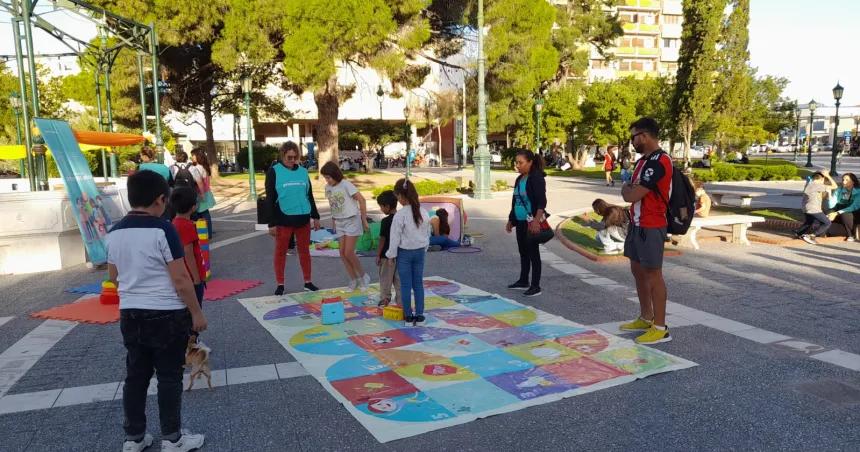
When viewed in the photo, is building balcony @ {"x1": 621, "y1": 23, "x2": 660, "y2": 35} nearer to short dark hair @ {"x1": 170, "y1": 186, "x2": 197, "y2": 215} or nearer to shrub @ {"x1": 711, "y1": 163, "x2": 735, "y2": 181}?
shrub @ {"x1": 711, "y1": 163, "x2": 735, "y2": 181}

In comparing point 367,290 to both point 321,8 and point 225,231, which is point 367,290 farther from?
point 321,8

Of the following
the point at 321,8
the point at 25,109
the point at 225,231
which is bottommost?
the point at 225,231

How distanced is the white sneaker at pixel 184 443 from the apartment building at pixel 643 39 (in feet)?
254

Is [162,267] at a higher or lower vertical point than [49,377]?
higher

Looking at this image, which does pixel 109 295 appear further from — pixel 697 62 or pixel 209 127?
pixel 697 62

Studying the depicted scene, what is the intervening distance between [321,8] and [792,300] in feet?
57.4

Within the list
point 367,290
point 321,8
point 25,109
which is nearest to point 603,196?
point 321,8

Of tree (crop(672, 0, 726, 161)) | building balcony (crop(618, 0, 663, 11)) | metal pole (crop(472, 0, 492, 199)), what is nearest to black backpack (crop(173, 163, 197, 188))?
metal pole (crop(472, 0, 492, 199))

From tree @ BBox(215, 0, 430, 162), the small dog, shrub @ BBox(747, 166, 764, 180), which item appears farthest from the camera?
shrub @ BBox(747, 166, 764, 180)

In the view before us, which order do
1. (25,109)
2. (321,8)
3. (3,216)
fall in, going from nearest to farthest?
(3,216), (25,109), (321,8)

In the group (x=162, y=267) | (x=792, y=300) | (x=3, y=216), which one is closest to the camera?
(x=162, y=267)

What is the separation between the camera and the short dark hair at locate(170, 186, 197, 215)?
4.82 meters

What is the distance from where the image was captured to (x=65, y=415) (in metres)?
4.10

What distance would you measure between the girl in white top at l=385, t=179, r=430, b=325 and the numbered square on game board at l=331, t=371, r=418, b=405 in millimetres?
1469
